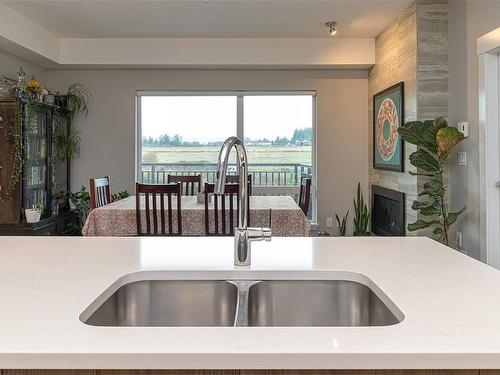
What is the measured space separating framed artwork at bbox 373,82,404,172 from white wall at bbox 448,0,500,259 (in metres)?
0.57

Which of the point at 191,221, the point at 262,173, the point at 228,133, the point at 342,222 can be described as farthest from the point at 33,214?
the point at 342,222

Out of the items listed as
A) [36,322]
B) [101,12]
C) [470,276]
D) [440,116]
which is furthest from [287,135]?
[36,322]

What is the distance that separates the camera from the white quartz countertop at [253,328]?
69 centimetres

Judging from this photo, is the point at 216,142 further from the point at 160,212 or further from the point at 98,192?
the point at 160,212

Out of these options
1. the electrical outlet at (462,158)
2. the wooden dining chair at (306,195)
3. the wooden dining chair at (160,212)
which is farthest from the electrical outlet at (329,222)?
the wooden dining chair at (160,212)

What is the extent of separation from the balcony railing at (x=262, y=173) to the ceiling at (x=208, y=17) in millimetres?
1637

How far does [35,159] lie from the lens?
460 cm

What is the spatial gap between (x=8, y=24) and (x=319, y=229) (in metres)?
4.11

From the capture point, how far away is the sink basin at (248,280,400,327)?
1190 millimetres

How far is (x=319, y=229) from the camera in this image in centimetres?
567

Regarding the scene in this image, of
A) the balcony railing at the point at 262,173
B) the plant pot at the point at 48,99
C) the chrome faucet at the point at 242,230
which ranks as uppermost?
the plant pot at the point at 48,99

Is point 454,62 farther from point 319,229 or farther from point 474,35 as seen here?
point 319,229

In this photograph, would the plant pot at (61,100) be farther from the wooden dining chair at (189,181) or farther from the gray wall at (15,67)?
the wooden dining chair at (189,181)

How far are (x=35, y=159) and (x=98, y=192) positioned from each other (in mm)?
1060
